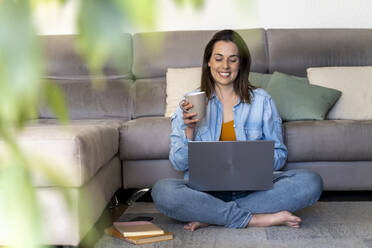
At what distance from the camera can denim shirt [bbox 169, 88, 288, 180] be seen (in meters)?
2.60

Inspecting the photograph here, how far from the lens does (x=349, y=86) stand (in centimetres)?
339

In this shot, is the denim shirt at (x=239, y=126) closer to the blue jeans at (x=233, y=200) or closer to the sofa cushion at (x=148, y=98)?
the blue jeans at (x=233, y=200)

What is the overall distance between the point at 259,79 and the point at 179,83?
487mm

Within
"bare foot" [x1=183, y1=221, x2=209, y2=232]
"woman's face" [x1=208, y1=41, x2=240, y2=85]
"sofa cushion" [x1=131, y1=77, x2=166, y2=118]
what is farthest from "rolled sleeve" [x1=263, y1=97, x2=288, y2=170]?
"sofa cushion" [x1=131, y1=77, x2=166, y2=118]

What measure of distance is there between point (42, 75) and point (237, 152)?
2147 millimetres

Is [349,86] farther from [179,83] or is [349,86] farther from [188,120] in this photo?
[188,120]

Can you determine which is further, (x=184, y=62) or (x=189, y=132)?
(x=184, y=62)

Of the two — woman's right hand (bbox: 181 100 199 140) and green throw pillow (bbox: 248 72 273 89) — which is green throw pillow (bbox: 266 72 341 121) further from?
woman's right hand (bbox: 181 100 199 140)

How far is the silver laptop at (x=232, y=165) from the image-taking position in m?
2.37

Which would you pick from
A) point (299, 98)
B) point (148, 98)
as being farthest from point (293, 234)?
point (148, 98)

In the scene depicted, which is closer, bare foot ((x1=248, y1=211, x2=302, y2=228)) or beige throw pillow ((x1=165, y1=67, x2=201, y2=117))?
bare foot ((x1=248, y1=211, x2=302, y2=228))

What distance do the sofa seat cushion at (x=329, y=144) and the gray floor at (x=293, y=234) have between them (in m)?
0.32

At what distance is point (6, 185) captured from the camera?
0.27 m

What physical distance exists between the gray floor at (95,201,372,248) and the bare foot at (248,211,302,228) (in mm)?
24
